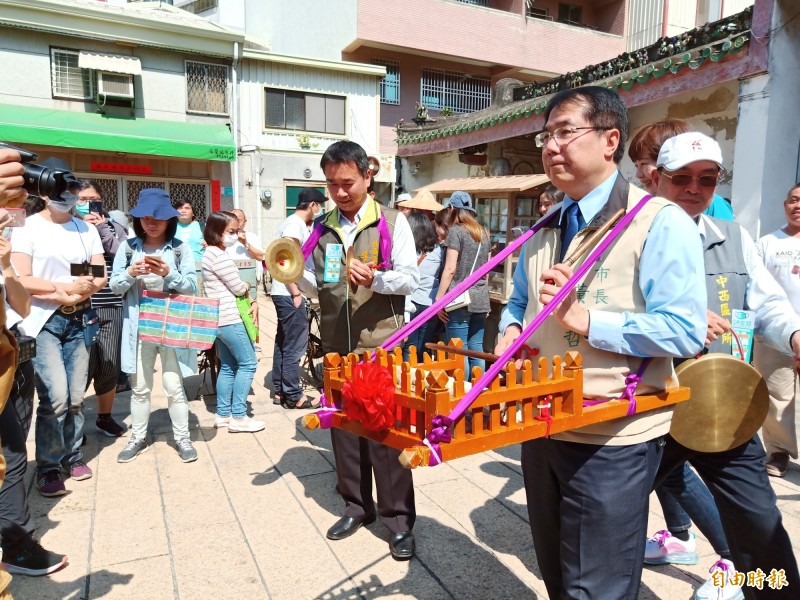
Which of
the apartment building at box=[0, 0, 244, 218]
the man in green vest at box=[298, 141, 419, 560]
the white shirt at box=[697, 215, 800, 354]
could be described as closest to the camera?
the white shirt at box=[697, 215, 800, 354]

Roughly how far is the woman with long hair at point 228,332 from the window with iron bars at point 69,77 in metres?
11.7

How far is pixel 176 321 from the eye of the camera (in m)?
3.99

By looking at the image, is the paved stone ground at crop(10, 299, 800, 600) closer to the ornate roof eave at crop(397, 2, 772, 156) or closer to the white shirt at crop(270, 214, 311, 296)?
the white shirt at crop(270, 214, 311, 296)

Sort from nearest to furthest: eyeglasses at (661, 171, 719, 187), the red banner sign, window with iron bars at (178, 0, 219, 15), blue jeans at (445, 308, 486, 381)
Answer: eyeglasses at (661, 171, 719, 187), blue jeans at (445, 308, 486, 381), the red banner sign, window with iron bars at (178, 0, 219, 15)

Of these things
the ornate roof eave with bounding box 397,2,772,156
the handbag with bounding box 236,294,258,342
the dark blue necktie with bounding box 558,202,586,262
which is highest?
the ornate roof eave with bounding box 397,2,772,156

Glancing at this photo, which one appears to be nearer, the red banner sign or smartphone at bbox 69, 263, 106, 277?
smartphone at bbox 69, 263, 106, 277

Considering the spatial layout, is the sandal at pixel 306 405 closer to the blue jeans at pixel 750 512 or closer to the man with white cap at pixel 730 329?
the man with white cap at pixel 730 329

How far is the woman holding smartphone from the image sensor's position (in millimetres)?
→ 3906

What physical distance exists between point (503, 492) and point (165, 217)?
2.91 m

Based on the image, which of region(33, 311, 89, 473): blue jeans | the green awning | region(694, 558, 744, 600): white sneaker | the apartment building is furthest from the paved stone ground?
the apartment building

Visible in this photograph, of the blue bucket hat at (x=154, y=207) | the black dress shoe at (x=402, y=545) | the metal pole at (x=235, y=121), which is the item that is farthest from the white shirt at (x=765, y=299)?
the metal pole at (x=235, y=121)

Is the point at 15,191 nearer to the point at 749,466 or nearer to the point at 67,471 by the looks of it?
the point at 749,466

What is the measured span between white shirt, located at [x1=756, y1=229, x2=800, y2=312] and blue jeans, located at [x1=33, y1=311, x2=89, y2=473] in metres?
4.42

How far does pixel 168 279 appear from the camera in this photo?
400cm
